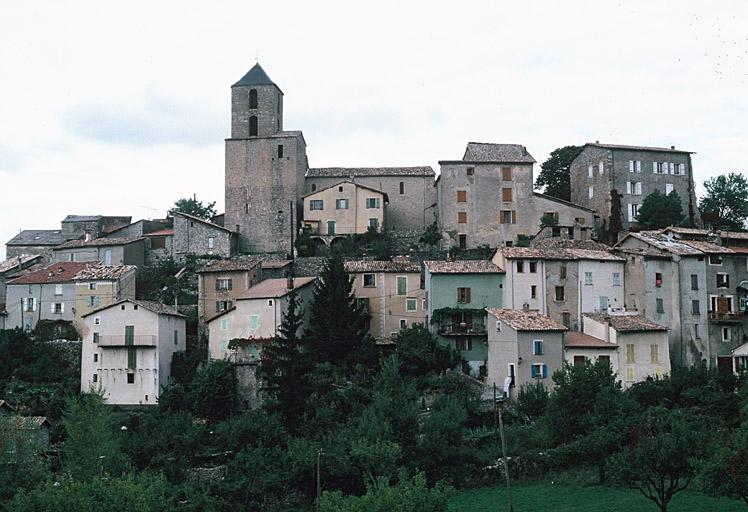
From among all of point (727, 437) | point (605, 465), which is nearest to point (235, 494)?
point (605, 465)

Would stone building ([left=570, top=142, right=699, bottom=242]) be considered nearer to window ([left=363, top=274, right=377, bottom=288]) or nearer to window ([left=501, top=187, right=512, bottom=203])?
window ([left=501, top=187, right=512, bottom=203])

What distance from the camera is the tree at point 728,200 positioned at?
7294 cm

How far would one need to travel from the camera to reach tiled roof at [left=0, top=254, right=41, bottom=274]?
70.5 m

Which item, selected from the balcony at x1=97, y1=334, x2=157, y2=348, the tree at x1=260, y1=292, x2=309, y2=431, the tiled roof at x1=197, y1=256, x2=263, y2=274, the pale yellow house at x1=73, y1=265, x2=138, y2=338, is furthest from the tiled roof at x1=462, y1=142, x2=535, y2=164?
the balcony at x1=97, y1=334, x2=157, y2=348

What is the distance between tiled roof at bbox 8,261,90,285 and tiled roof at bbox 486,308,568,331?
27.7 m

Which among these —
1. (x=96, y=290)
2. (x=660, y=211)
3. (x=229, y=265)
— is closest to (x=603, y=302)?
(x=660, y=211)

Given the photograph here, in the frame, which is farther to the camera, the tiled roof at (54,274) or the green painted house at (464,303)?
the tiled roof at (54,274)

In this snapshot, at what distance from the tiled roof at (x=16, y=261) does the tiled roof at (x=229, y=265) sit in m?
15.3

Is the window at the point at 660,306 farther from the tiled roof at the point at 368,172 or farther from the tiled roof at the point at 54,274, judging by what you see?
the tiled roof at the point at 54,274

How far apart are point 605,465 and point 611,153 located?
33.7 m

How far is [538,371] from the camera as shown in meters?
50.9

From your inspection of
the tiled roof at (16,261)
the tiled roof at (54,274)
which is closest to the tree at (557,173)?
the tiled roof at (54,274)

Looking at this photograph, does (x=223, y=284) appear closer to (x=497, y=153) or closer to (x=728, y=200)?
(x=497, y=153)

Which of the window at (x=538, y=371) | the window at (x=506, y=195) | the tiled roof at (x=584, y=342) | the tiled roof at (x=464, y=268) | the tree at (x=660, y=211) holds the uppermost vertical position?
the window at (x=506, y=195)
